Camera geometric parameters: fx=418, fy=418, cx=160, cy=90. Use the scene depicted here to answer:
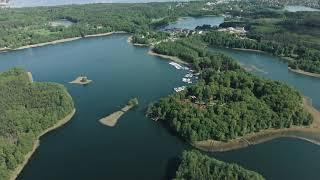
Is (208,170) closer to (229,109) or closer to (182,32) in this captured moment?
(229,109)

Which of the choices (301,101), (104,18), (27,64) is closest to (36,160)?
(301,101)

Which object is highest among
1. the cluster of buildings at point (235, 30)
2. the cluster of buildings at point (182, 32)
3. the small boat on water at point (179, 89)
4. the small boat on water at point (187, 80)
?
the cluster of buildings at point (235, 30)

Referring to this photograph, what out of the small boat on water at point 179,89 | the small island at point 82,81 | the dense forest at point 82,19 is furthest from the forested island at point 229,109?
the dense forest at point 82,19

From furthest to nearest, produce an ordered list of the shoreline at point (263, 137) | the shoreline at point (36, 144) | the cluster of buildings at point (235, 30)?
the cluster of buildings at point (235, 30) < the shoreline at point (263, 137) < the shoreline at point (36, 144)

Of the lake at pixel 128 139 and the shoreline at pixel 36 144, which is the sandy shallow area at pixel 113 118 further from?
the shoreline at pixel 36 144

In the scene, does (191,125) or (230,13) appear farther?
(230,13)

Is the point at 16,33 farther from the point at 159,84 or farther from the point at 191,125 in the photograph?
the point at 191,125
